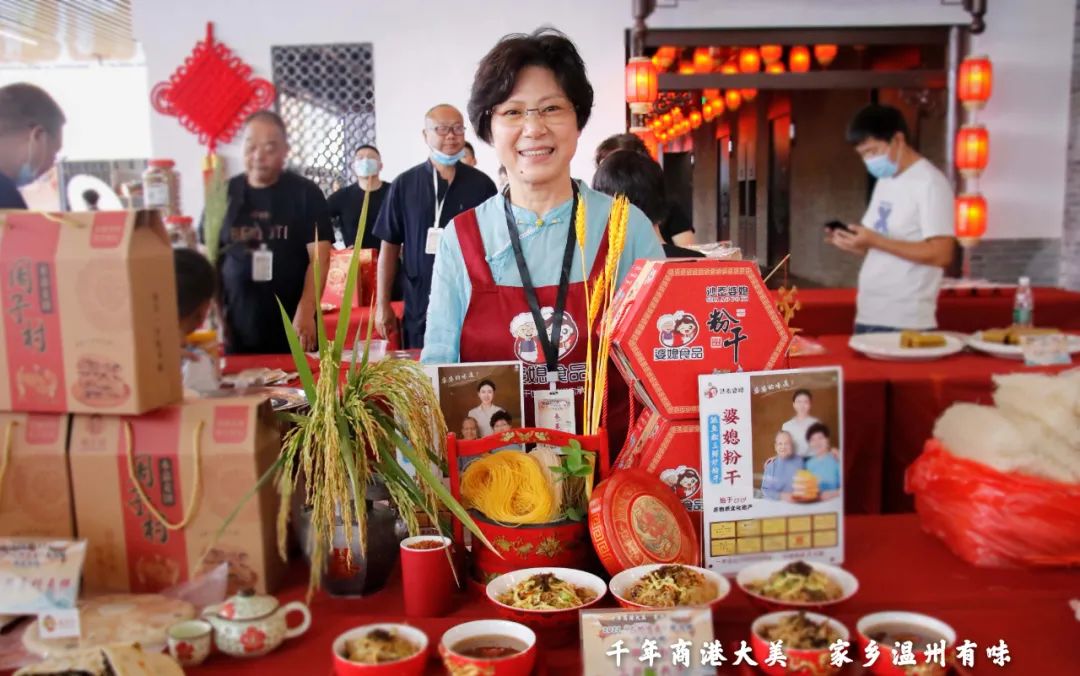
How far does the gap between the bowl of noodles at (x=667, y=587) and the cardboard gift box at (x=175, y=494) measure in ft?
1.63

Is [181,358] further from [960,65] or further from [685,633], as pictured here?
[960,65]

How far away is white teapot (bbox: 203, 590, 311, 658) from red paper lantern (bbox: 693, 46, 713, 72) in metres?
5.52

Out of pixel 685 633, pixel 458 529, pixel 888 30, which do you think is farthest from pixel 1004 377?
pixel 888 30

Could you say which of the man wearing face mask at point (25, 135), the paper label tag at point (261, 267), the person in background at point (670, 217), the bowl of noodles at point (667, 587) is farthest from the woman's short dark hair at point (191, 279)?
the person in background at point (670, 217)

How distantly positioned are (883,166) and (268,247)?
2.41 metres

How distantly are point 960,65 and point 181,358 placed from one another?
6.14 m

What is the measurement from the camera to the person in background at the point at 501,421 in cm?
135

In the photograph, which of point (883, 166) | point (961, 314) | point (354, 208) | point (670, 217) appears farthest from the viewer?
point (961, 314)

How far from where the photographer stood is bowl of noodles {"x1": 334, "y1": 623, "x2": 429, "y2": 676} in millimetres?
918

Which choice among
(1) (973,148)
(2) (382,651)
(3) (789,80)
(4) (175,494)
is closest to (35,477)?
(4) (175,494)

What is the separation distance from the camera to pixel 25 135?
2283 millimetres

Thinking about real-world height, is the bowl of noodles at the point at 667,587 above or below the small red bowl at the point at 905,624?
above

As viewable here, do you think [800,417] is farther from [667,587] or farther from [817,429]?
[667,587]

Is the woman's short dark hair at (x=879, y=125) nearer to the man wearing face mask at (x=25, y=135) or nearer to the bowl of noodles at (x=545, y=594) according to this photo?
the bowl of noodles at (x=545, y=594)
